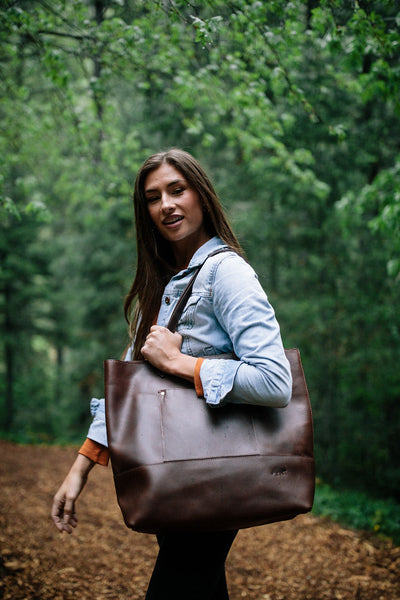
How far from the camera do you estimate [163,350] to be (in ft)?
4.97

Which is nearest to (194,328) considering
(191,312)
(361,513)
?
(191,312)

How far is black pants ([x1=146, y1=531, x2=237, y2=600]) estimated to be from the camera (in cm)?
148

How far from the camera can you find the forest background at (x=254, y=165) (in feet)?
11.8

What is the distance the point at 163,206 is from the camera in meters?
1.82

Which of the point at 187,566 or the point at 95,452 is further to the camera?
the point at 95,452

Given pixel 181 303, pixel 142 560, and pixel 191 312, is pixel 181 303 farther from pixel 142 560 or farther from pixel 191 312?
pixel 142 560

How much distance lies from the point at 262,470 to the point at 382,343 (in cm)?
681

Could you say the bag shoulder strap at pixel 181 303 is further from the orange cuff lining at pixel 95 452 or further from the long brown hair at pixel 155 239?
the orange cuff lining at pixel 95 452

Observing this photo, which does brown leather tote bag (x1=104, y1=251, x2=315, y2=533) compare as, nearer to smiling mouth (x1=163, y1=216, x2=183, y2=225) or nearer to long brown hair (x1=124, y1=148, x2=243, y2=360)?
long brown hair (x1=124, y1=148, x2=243, y2=360)

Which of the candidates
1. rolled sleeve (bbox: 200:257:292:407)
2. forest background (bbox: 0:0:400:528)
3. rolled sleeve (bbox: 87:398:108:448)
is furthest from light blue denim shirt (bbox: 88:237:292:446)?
forest background (bbox: 0:0:400:528)

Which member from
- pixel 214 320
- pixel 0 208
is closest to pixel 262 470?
pixel 214 320

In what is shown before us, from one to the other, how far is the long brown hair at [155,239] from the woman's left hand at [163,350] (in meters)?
0.33

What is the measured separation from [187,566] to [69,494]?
0.50m

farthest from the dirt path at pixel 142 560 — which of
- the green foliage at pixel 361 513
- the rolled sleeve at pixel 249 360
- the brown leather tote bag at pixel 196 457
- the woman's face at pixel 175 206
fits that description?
the woman's face at pixel 175 206
